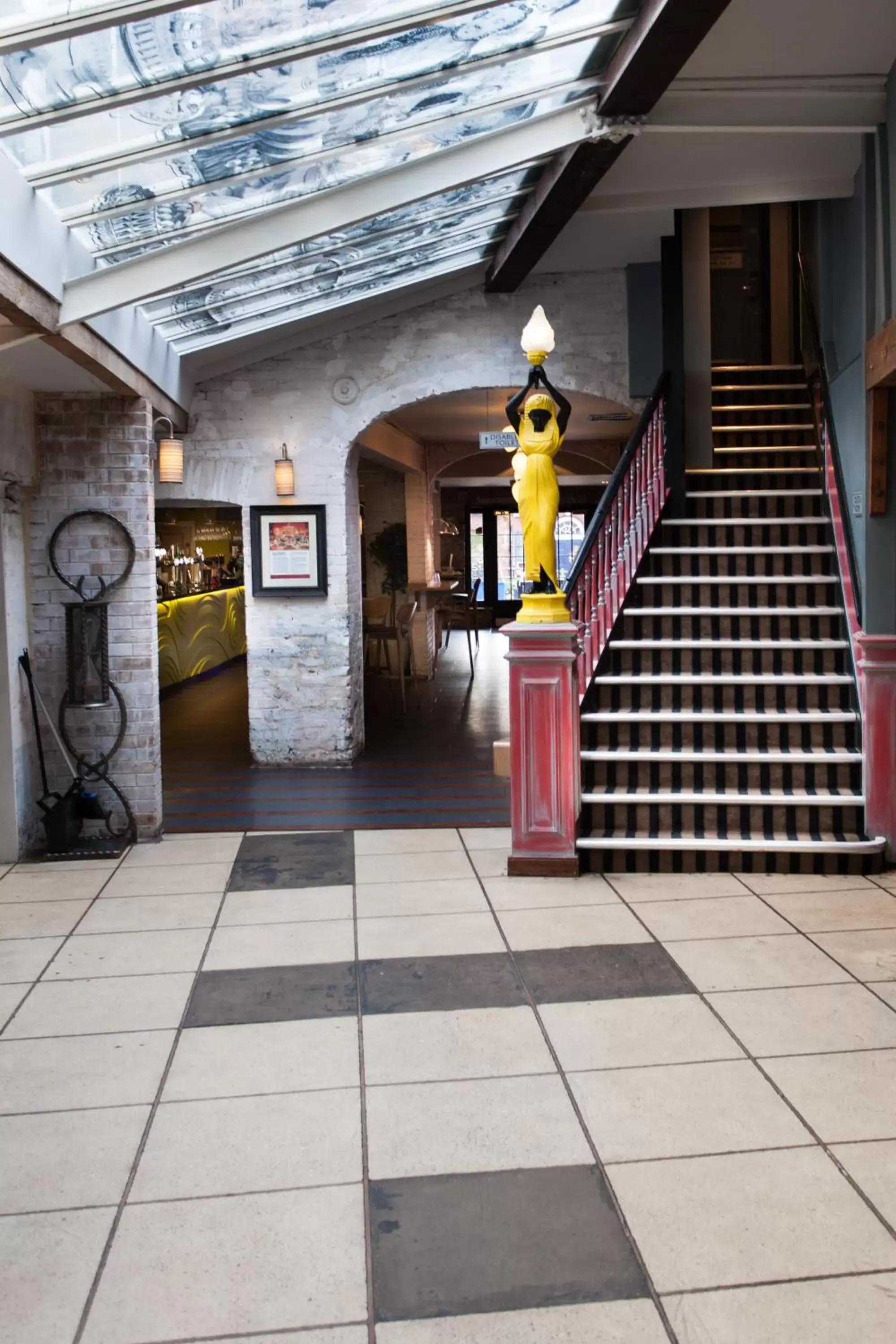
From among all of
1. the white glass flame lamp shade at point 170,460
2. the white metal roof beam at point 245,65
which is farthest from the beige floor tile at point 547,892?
the white glass flame lamp shade at point 170,460

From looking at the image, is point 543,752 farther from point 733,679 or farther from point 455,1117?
point 455,1117

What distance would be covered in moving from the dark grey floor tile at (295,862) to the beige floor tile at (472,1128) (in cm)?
215

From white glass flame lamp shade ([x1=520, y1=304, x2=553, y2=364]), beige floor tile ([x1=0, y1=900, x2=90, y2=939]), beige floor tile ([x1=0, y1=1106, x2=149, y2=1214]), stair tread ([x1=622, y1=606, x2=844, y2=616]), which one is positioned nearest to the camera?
beige floor tile ([x1=0, y1=1106, x2=149, y2=1214])

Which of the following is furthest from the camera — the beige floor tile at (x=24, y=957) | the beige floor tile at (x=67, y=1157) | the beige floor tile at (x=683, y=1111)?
the beige floor tile at (x=24, y=957)

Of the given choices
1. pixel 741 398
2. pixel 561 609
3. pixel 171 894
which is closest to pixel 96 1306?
pixel 171 894

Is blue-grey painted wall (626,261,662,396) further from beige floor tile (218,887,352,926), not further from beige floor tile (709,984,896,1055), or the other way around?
beige floor tile (709,984,896,1055)

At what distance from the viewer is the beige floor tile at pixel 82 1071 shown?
3164 mm

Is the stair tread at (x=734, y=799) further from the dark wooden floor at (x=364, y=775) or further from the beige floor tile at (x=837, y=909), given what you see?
the dark wooden floor at (x=364, y=775)

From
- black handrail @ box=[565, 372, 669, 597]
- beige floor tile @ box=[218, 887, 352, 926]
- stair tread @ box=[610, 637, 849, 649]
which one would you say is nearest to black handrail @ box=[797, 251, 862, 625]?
stair tread @ box=[610, 637, 849, 649]

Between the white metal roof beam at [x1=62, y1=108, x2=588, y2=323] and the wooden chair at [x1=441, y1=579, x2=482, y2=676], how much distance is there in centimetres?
890

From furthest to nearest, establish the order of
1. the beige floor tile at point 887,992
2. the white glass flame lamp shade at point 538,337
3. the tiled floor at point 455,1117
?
the white glass flame lamp shade at point 538,337 < the beige floor tile at point 887,992 < the tiled floor at point 455,1117

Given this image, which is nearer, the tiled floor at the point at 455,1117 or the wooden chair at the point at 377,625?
the tiled floor at the point at 455,1117

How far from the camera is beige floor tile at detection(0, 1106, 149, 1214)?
105 inches

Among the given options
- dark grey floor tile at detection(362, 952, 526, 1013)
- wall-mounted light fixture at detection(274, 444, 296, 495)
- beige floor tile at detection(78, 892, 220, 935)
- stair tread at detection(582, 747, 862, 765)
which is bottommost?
dark grey floor tile at detection(362, 952, 526, 1013)
